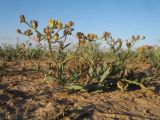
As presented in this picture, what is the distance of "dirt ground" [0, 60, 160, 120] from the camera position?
337cm

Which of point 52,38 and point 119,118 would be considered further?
point 52,38

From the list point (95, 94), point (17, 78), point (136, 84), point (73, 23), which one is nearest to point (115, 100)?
point (95, 94)

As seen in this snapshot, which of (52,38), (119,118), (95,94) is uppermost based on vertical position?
(52,38)

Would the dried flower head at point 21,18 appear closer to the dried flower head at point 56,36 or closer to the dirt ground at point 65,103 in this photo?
the dried flower head at point 56,36

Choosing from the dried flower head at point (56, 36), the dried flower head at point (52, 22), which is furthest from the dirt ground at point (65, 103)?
the dried flower head at point (52, 22)

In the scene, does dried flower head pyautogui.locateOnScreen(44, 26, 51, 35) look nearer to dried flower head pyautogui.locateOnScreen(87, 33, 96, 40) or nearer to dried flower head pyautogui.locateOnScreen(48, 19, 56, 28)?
dried flower head pyautogui.locateOnScreen(48, 19, 56, 28)

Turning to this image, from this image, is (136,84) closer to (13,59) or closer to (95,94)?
(95,94)

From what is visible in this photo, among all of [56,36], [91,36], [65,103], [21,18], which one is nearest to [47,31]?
[56,36]

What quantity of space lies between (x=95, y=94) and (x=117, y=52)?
165 cm

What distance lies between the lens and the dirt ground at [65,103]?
3.37 meters

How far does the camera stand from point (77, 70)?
4652 millimetres

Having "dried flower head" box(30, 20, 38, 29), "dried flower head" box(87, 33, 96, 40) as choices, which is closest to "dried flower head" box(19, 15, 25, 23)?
"dried flower head" box(30, 20, 38, 29)

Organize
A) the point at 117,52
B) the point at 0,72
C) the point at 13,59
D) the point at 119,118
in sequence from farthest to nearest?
the point at 13,59 < the point at 117,52 < the point at 0,72 < the point at 119,118

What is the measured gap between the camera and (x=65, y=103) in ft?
12.2
